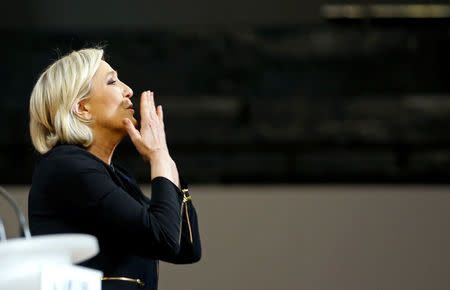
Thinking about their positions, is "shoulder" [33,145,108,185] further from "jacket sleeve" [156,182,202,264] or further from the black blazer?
"jacket sleeve" [156,182,202,264]

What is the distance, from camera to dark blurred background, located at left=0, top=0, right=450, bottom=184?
3514mm

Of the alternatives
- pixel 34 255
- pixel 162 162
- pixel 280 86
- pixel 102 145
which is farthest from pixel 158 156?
pixel 280 86

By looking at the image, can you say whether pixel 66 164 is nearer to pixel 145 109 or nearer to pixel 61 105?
pixel 61 105

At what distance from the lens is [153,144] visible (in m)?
1.68

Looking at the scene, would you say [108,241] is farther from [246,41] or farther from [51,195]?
[246,41]

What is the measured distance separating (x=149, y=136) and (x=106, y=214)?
26 cm

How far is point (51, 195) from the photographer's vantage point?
5.04ft

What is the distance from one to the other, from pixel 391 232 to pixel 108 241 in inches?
80.9

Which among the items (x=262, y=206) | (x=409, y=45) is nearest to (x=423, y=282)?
(x=262, y=206)

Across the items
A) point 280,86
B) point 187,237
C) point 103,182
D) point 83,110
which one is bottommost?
point 187,237

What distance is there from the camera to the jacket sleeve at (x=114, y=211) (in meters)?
1.48

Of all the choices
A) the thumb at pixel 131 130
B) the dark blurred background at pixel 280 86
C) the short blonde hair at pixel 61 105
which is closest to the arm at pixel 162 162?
the thumb at pixel 131 130

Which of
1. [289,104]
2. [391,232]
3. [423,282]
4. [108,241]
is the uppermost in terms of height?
[289,104]

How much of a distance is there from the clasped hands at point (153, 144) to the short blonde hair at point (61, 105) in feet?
0.32
